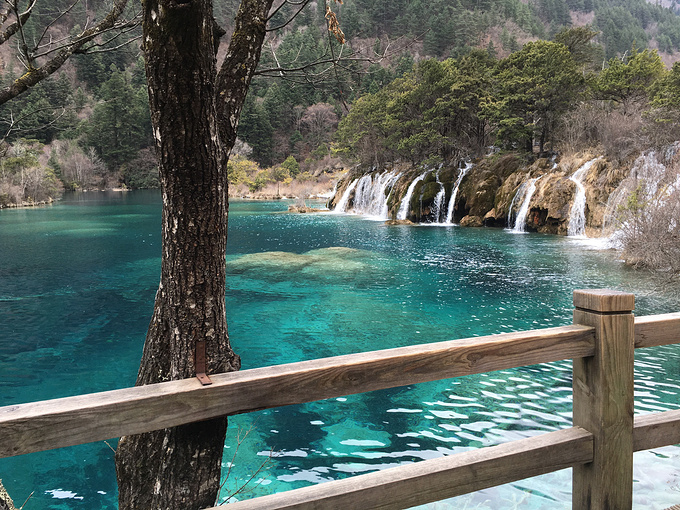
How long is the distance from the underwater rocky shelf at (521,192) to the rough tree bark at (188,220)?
13307 mm

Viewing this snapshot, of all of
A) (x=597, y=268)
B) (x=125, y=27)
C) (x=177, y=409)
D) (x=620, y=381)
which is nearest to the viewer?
(x=177, y=409)

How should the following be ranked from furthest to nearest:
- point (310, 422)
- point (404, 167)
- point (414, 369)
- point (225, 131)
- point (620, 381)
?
1. point (404, 167)
2. point (310, 422)
3. point (225, 131)
4. point (620, 381)
5. point (414, 369)

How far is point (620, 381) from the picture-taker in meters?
1.86

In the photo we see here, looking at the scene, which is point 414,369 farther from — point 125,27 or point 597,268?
point 597,268

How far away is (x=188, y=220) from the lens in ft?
6.59

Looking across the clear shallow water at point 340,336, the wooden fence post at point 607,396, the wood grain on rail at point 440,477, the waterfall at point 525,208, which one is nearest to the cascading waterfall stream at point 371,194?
the waterfall at point 525,208

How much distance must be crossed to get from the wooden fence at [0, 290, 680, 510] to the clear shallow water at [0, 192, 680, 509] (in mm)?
2203

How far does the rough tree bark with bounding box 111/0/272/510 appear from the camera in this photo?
1693mm

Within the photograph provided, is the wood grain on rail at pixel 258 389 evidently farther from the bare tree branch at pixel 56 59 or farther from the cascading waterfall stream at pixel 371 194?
the cascading waterfall stream at pixel 371 194

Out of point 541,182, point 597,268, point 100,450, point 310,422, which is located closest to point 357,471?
point 310,422

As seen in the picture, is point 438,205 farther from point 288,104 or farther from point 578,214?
point 288,104

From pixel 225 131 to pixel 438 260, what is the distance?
13.1 metres

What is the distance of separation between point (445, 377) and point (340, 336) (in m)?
6.51

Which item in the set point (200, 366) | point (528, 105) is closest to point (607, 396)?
point (200, 366)
